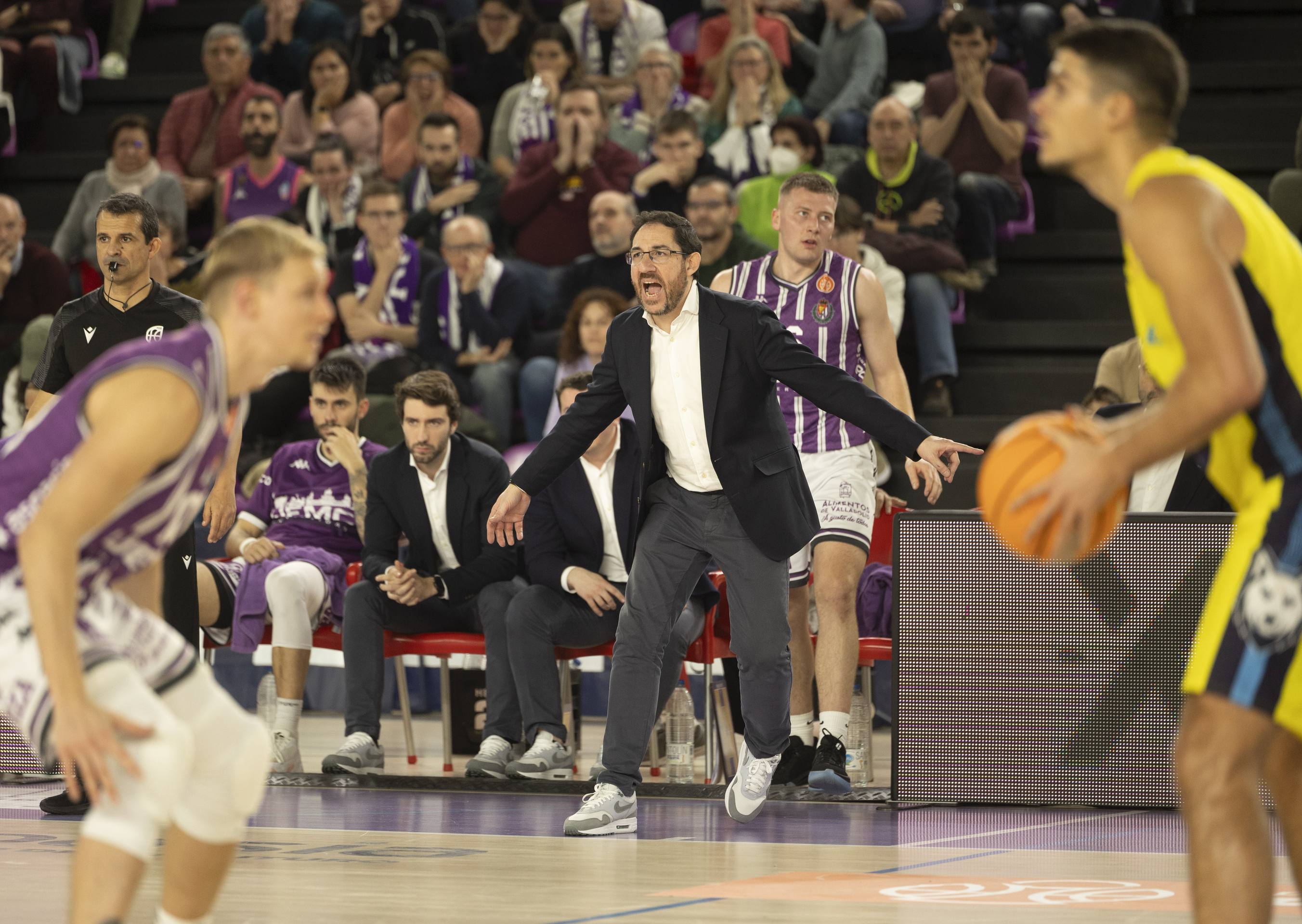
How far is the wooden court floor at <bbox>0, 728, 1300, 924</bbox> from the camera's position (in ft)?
13.6

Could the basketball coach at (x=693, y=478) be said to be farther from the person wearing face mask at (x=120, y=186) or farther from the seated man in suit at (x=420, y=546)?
the person wearing face mask at (x=120, y=186)

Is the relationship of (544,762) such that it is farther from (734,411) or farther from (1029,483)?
(1029,483)

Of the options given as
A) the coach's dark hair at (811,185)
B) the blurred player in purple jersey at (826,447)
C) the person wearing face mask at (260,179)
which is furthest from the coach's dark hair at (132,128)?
the coach's dark hair at (811,185)

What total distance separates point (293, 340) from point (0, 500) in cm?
55

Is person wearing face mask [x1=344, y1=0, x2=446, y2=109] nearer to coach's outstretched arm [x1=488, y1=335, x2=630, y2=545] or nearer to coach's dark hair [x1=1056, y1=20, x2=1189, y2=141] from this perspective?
coach's outstretched arm [x1=488, y1=335, x2=630, y2=545]

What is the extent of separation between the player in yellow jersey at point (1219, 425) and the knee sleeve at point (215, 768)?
1343 millimetres

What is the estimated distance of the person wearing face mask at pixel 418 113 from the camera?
11070 mm

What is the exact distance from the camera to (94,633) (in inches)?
114

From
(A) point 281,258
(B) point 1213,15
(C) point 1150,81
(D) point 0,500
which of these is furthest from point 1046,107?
(B) point 1213,15

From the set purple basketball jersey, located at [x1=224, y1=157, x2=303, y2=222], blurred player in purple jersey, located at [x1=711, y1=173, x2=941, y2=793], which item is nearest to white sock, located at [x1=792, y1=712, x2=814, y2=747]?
blurred player in purple jersey, located at [x1=711, y1=173, x2=941, y2=793]

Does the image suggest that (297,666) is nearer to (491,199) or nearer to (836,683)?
(836,683)

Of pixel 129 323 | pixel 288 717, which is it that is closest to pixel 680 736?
pixel 288 717

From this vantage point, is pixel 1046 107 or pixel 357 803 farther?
pixel 357 803

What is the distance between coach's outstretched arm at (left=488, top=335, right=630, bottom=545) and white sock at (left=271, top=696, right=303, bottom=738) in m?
1.87
